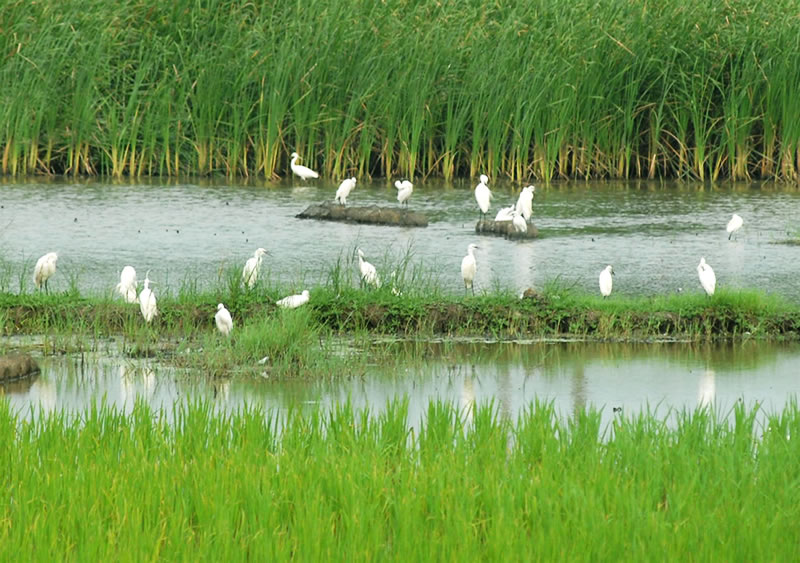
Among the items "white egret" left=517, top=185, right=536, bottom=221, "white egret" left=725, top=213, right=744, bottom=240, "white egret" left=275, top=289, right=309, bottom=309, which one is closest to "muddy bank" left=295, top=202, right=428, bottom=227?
"white egret" left=517, top=185, right=536, bottom=221

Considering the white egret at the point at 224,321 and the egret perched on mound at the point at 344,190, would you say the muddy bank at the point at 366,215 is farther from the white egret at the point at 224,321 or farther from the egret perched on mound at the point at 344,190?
the white egret at the point at 224,321

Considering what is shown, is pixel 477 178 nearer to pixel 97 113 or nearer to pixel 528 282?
pixel 97 113

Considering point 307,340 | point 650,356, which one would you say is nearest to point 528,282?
point 650,356

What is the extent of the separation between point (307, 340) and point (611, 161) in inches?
427

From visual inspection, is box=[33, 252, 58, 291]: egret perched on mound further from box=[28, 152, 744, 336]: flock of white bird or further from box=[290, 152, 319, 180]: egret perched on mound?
box=[290, 152, 319, 180]: egret perched on mound

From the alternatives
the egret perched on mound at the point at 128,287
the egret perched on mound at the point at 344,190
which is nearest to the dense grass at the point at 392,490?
the egret perched on mound at the point at 128,287

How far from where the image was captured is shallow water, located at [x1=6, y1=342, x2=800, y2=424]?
25.0 ft

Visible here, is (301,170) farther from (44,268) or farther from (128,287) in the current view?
(128,287)

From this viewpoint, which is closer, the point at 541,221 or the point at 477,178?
the point at 541,221

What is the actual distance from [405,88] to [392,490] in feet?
42.0

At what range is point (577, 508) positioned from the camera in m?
4.86

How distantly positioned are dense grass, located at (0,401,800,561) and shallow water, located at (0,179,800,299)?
13.6ft

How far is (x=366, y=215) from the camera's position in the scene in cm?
1528

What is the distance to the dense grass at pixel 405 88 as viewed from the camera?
17.7 meters
